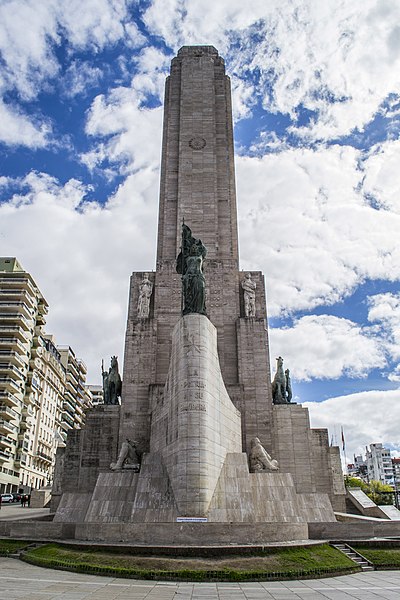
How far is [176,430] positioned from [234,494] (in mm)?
3183

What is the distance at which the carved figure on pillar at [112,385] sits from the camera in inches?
1118

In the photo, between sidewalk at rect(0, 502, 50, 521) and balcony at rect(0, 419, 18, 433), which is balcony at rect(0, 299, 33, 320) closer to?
balcony at rect(0, 419, 18, 433)

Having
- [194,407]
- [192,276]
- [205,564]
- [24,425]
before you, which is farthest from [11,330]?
[205,564]

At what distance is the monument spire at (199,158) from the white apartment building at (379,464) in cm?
12670

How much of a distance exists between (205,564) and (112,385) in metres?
17.9

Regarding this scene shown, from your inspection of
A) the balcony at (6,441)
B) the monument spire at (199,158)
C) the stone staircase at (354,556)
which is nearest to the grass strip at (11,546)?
the stone staircase at (354,556)

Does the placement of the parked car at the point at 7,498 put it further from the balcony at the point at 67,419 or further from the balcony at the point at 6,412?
the balcony at the point at 67,419

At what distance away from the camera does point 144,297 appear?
2981cm

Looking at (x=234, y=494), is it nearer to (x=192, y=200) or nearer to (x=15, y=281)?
(x=192, y=200)

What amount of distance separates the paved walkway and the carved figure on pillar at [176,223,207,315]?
38.3 ft

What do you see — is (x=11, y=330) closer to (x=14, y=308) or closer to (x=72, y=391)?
(x=14, y=308)

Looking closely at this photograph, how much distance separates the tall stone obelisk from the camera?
27.0 m

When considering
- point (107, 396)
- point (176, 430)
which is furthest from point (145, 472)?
point (107, 396)

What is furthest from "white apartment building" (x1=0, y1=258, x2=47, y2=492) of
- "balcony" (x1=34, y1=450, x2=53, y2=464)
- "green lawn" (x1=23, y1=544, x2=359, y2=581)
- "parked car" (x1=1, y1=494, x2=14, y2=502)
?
"green lawn" (x1=23, y1=544, x2=359, y2=581)
